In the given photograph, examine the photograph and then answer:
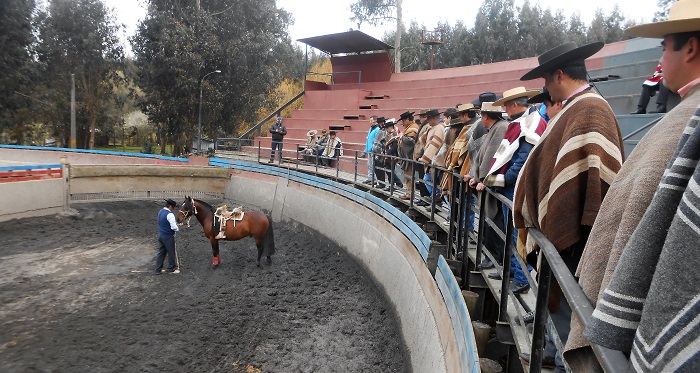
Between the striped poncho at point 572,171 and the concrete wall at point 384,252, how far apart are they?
1.33 metres

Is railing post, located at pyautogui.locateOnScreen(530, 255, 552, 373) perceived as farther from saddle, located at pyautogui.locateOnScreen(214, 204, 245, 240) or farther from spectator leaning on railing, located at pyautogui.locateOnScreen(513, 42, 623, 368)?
saddle, located at pyautogui.locateOnScreen(214, 204, 245, 240)

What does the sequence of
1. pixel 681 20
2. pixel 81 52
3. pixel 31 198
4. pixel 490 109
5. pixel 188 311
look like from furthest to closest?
pixel 81 52 < pixel 31 198 < pixel 188 311 < pixel 490 109 < pixel 681 20

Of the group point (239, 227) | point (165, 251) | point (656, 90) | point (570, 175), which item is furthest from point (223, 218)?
point (656, 90)

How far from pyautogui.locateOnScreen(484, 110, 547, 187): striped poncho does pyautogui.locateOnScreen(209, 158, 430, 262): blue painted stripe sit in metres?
1.41

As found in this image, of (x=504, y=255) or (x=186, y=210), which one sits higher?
(x=504, y=255)

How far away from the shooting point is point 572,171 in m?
2.34

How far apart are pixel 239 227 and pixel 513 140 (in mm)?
7202

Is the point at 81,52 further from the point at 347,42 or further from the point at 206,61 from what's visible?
the point at 347,42

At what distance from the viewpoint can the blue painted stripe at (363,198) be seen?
5937 mm

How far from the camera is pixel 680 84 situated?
1350 millimetres

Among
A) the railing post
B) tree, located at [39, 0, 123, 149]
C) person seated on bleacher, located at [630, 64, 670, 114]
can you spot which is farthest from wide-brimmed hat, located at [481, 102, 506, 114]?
tree, located at [39, 0, 123, 149]

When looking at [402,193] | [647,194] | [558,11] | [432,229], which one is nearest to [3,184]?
[402,193]

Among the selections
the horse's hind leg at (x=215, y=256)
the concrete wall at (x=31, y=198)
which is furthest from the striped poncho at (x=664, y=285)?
the concrete wall at (x=31, y=198)

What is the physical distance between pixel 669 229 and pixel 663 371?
28cm
